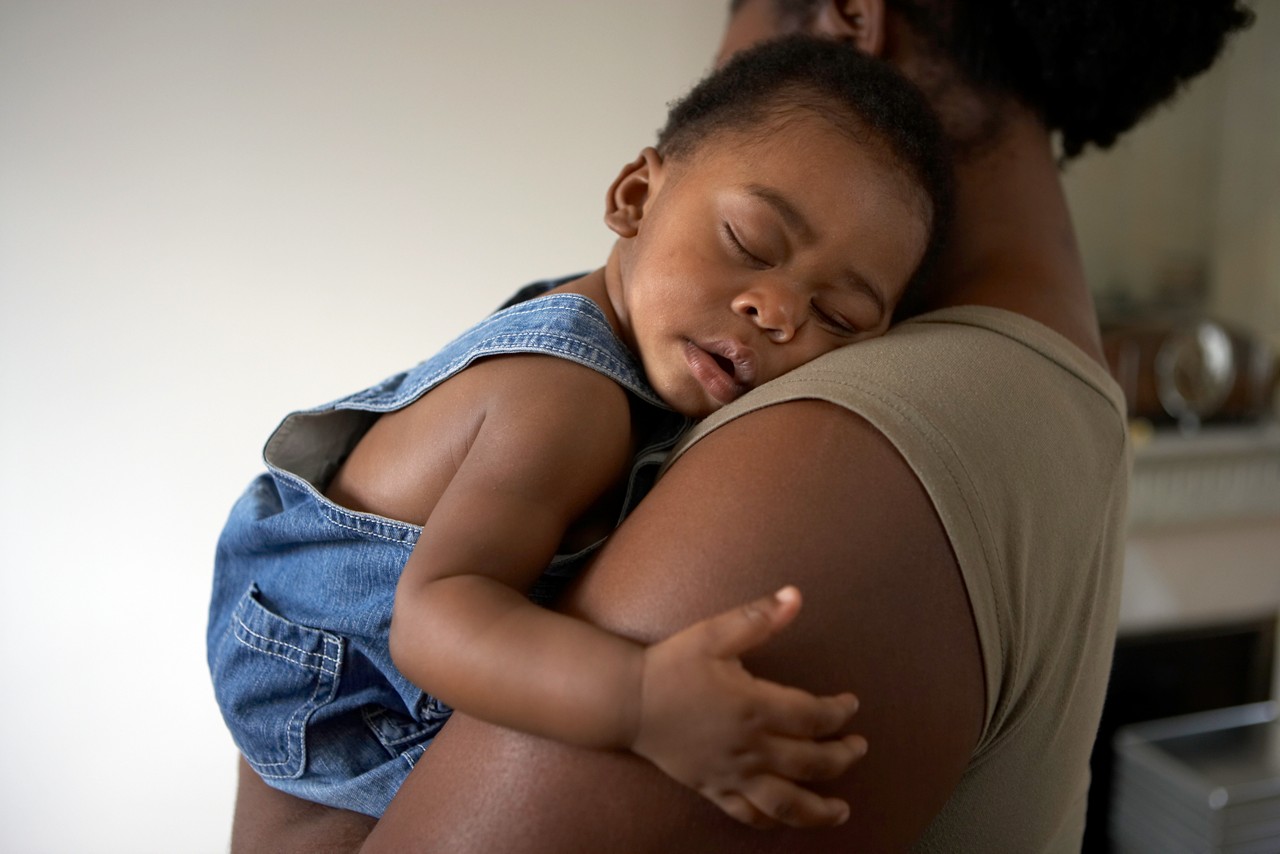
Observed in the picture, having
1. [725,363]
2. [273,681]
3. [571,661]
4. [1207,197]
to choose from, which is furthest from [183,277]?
[1207,197]

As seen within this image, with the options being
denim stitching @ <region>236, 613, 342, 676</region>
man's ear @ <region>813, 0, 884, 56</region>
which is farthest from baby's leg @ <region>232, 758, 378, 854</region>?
man's ear @ <region>813, 0, 884, 56</region>

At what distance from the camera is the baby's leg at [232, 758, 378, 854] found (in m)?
0.78

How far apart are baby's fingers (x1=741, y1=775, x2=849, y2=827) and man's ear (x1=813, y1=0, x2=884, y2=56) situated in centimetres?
76

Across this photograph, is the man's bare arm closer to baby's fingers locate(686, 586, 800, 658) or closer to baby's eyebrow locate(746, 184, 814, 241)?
baby's fingers locate(686, 586, 800, 658)

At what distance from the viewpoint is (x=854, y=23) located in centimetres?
103

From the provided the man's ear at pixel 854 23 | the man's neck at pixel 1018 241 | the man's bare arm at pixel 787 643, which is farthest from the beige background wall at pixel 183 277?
the man's bare arm at pixel 787 643

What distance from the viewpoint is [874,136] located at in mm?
817

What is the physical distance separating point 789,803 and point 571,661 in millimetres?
132

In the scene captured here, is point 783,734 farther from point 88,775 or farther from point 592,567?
point 88,775

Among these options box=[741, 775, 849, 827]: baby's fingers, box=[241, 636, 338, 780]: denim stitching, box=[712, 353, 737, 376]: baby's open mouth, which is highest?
box=[712, 353, 737, 376]: baby's open mouth

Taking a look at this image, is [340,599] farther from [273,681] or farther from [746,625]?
[746,625]

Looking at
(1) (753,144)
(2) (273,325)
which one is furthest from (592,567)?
(2) (273,325)

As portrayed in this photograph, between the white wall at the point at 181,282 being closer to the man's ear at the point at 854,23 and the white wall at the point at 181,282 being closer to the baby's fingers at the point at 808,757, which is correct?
the man's ear at the point at 854,23

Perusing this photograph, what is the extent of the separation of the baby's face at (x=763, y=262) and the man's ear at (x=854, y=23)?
0.26 m
